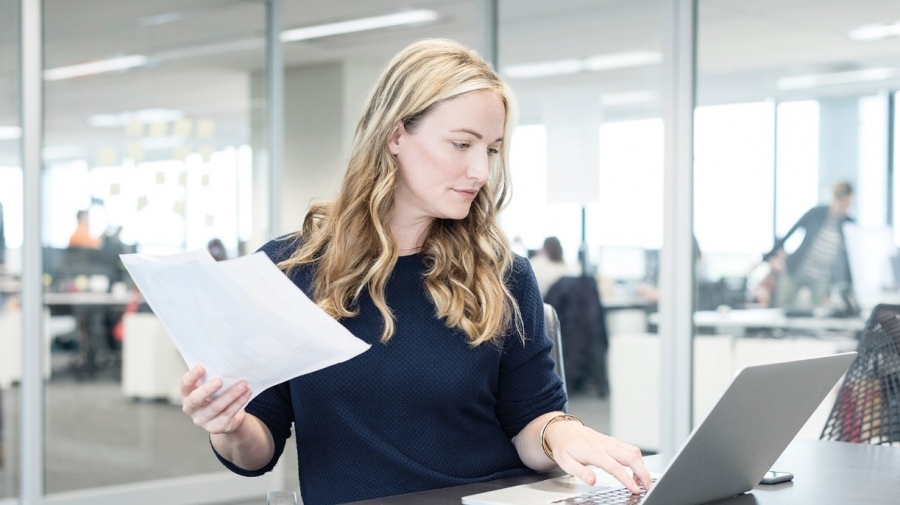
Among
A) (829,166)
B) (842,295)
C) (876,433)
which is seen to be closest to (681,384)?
(842,295)

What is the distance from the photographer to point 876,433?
2.08 metres

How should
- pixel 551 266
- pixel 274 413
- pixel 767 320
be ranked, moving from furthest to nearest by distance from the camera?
pixel 551 266, pixel 767 320, pixel 274 413

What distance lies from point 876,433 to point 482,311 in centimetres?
98

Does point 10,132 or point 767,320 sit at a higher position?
point 10,132

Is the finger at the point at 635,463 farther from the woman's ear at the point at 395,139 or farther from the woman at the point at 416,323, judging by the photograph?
the woman's ear at the point at 395,139

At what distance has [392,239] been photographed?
169 cm

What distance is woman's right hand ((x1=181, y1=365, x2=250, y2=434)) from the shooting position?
1.20 metres

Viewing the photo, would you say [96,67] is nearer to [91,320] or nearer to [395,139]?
[91,320]

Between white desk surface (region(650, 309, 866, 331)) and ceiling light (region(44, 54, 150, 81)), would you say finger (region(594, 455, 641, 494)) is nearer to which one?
white desk surface (region(650, 309, 866, 331))

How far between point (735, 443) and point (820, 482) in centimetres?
29

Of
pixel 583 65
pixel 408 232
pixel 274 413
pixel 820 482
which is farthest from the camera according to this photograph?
pixel 583 65

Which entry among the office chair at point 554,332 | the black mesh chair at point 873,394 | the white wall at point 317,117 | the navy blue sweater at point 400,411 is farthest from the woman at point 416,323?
the white wall at point 317,117

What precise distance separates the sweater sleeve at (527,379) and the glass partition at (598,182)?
8.65 feet

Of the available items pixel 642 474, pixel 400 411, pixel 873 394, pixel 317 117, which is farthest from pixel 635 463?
pixel 317 117
